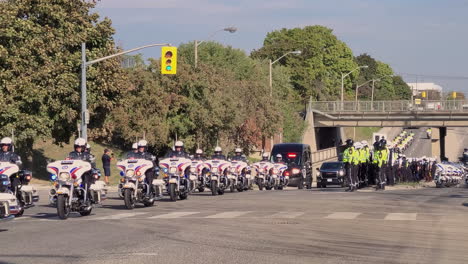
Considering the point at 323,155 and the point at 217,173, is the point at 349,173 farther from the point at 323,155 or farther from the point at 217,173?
the point at 323,155

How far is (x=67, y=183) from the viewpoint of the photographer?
19.3 metres

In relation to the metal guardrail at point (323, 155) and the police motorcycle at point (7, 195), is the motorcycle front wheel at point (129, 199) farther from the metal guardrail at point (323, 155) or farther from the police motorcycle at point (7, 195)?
the metal guardrail at point (323, 155)

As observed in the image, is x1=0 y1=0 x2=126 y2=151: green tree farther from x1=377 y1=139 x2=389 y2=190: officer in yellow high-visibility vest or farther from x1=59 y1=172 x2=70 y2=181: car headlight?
x1=59 y1=172 x2=70 y2=181: car headlight

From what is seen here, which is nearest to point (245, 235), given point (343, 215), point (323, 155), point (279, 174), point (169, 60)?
point (343, 215)

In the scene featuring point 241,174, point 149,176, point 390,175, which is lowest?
point 390,175

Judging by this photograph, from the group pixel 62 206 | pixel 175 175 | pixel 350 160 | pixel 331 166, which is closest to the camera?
pixel 62 206

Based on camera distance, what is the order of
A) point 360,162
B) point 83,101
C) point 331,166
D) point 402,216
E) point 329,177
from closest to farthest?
point 402,216
point 360,162
point 83,101
point 329,177
point 331,166

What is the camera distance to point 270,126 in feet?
219

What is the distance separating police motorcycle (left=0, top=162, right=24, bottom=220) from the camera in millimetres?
16516

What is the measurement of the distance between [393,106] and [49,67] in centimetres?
5415

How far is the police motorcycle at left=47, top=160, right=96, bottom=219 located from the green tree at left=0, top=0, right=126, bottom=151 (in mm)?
19829

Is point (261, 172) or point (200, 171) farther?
point (261, 172)

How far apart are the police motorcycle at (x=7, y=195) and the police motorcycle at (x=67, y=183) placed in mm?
955

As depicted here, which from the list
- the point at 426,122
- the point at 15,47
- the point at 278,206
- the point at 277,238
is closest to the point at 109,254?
the point at 277,238
